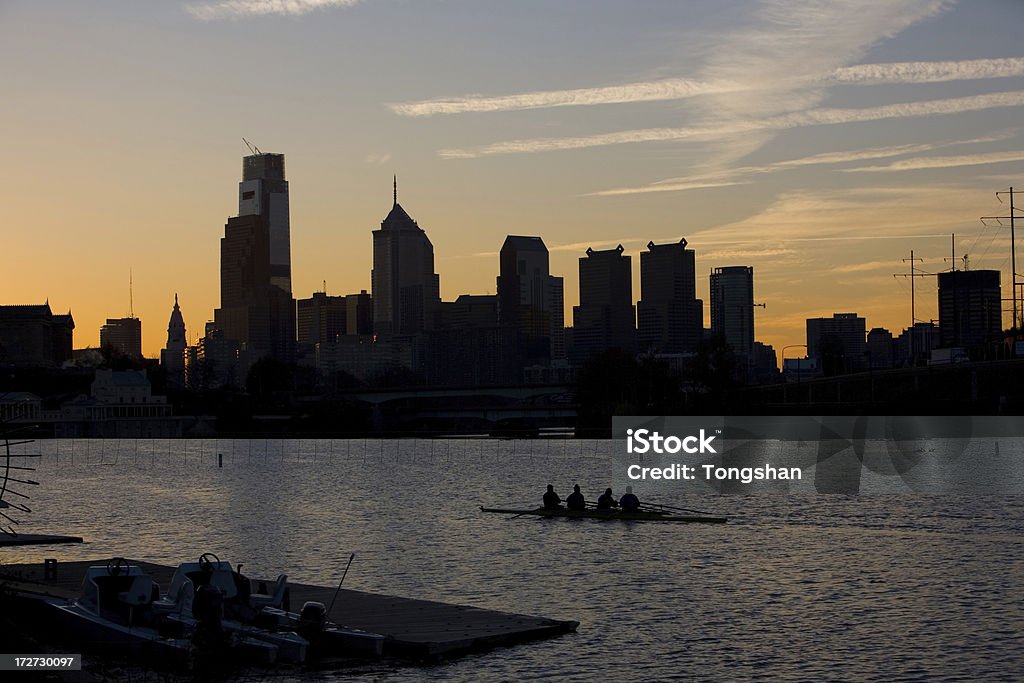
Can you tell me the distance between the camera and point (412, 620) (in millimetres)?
39125

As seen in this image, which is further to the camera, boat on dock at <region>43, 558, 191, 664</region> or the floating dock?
boat on dock at <region>43, 558, 191, 664</region>

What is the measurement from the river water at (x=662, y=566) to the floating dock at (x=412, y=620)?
64 centimetres

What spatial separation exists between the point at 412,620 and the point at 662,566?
19.4 m

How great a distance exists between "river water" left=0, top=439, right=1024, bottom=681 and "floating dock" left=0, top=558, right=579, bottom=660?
64 centimetres

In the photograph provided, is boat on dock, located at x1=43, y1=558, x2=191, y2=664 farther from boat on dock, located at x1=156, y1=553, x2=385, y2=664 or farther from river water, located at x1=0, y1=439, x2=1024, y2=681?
river water, located at x1=0, y1=439, x2=1024, y2=681

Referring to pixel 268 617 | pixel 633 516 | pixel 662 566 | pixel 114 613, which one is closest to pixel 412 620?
pixel 268 617

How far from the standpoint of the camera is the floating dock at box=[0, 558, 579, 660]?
117 ft
